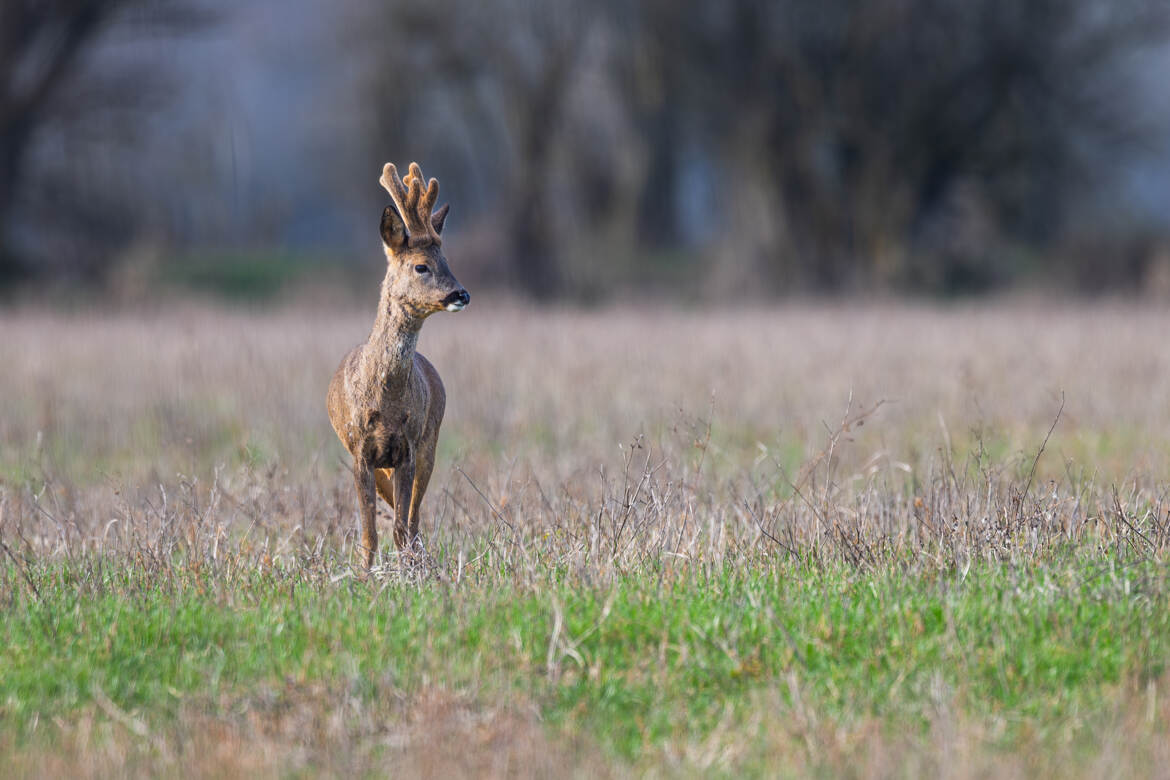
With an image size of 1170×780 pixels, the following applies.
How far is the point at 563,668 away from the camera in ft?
16.6

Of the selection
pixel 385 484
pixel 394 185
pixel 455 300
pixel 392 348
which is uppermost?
pixel 394 185

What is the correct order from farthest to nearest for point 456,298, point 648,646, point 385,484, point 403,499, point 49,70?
point 49,70, point 385,484, point 403,499, point 456,298, point 648,646

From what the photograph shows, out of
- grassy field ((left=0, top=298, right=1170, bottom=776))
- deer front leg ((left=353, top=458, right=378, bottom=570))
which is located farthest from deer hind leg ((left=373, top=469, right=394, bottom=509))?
deer front leg ((left=353, top=458, right=378, bottom=570))

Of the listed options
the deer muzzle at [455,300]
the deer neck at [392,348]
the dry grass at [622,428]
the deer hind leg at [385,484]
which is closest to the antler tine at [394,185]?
the deer neck at [392,348]

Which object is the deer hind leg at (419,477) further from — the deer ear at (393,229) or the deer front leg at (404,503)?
the deer ear at (393,229)

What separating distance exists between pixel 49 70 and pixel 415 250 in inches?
1045

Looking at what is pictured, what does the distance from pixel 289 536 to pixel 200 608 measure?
1.16 metres

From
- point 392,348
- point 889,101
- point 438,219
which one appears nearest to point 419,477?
point 392,348

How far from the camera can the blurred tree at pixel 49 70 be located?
93.9ft

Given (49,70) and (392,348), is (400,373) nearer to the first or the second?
(392,348)

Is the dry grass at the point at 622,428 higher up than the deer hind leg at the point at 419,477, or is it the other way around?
the deer hind leg at the point at 419,477

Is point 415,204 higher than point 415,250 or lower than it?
higher

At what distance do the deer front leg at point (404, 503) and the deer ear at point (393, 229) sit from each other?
98cm

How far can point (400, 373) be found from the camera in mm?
5750
